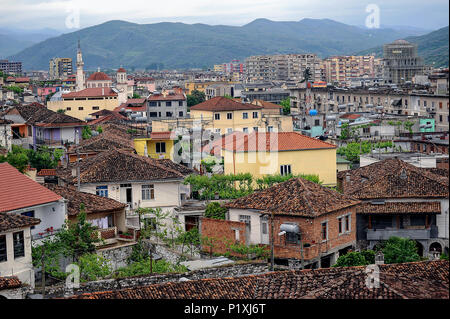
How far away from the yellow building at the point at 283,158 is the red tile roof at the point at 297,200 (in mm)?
6173

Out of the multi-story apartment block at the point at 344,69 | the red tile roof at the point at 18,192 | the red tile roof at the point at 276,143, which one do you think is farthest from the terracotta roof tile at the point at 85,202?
the multi-story apartment block at the point at 344,69

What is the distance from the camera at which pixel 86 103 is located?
2124 inches

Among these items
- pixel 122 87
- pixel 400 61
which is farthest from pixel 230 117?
pixel 400 61

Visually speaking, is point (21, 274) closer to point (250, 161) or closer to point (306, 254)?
point (306, 254)

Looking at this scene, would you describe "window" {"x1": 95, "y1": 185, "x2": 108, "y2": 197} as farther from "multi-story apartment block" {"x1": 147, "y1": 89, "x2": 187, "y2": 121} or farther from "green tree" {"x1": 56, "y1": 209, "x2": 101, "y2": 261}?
"multi-story apartment block" {"x1": 147, "y1": 89, "x2": 187, "y2": 121}

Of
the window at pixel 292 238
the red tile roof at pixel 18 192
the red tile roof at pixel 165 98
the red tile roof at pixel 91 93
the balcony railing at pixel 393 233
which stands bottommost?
the balcony railing at pixel 393 233

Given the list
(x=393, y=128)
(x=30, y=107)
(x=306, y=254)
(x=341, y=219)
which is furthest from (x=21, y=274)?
(x=393, y=128)

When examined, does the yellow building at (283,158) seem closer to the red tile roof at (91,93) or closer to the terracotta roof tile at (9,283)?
the terracotta roof tile at (9,283)

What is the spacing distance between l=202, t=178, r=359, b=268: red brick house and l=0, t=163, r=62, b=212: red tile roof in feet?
11.6

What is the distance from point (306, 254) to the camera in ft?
45.4

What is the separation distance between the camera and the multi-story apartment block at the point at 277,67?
127 m

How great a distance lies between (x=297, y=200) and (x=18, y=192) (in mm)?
5387

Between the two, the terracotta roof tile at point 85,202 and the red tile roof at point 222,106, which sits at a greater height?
the red tile roof at point 222,106

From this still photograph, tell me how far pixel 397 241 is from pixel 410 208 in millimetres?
1884
